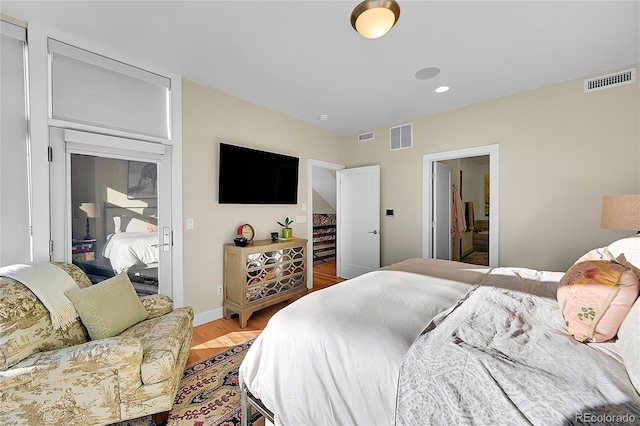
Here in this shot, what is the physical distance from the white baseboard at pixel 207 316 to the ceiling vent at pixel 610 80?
4.67 meters

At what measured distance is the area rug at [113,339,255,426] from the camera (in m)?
1.55

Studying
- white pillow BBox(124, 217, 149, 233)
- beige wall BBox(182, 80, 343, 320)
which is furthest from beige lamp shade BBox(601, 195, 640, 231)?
white pillow BBox(124, 217, 149, 233)

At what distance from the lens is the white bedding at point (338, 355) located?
98 centimetres

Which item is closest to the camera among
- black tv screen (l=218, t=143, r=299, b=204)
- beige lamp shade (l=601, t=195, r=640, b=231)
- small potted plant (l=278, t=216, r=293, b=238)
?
beige lamp shade (l=601, t=195, r=640, b=231)

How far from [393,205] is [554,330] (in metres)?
3.07

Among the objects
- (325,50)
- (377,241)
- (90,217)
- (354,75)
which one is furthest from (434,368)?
(377,241)

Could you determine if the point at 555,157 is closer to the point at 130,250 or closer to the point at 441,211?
the point at 441,211

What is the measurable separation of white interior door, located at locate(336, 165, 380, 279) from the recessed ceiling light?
1666 mm

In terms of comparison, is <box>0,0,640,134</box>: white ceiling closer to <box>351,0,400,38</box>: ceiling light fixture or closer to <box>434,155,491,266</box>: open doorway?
<box>351,0,400,38</box>: ceiling light fixture

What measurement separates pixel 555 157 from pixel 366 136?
252 cm

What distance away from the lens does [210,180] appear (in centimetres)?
296

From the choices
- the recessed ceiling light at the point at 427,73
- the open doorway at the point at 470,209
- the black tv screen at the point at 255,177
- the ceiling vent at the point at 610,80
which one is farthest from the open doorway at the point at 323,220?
the ceiling vent at the point at 610,80

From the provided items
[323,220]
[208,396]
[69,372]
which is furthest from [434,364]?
[323,220]

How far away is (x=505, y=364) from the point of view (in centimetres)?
87
